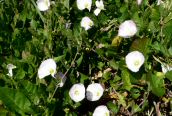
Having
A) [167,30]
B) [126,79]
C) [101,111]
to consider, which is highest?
[167,30]

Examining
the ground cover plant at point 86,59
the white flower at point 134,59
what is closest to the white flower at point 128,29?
the ground cover plant at point 86,59

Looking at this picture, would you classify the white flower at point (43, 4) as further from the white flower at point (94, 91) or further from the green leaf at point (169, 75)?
the green leaf at point (169, 75)

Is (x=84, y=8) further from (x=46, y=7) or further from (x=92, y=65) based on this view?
(x=92, y=65)

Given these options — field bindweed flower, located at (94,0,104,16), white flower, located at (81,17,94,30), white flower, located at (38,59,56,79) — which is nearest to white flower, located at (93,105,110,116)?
white flower, located at (38,59,56,79)

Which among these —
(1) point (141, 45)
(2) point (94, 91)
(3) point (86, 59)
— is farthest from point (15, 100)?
(1) point (141, 45)

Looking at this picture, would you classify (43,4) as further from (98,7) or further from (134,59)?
(134,59)

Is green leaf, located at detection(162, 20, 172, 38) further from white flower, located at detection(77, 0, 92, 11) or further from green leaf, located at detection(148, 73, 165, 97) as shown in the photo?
white flower, located at detection(77, 0, 92, 11)
